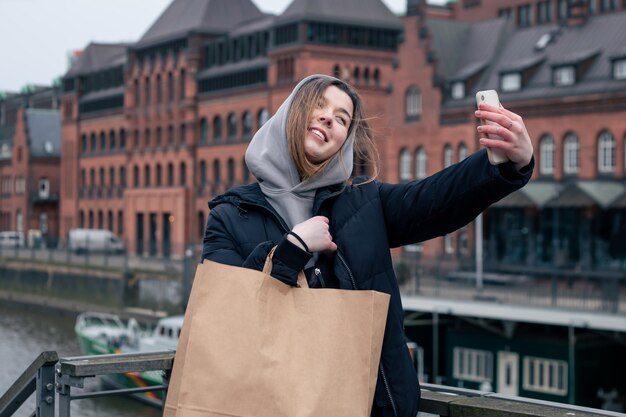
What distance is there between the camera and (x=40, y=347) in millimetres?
45812

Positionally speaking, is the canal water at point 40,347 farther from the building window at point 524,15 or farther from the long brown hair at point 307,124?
the building window at point 524,15

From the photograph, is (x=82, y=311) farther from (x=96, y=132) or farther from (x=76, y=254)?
(x=96, y=132)

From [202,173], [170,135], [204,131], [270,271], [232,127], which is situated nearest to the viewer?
[270,271]

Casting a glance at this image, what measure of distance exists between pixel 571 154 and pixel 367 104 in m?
11.2

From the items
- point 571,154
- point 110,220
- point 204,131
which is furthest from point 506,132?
point 110,220

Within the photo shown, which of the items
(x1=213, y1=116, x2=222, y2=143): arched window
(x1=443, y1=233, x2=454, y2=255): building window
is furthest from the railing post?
Answer: (x1=213, y1=116, x2=222, y2=143): arched window

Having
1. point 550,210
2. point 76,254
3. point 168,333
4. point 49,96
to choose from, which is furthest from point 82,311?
point 49,96

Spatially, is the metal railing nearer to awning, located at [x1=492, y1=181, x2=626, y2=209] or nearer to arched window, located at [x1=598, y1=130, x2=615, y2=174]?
awning, located at [x1=492, y1=181, x2=626, y2=209]

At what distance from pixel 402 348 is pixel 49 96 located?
10738 cm

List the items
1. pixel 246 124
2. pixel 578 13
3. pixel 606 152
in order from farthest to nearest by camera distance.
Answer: pixel 246 124 < pixel 578 13 < pixel 606 152

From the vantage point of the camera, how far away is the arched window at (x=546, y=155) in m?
46.3

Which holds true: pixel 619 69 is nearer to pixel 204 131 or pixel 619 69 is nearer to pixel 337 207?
pixel 204 131

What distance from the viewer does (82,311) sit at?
6078 cm

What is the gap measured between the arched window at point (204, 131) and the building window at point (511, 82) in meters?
25.7
